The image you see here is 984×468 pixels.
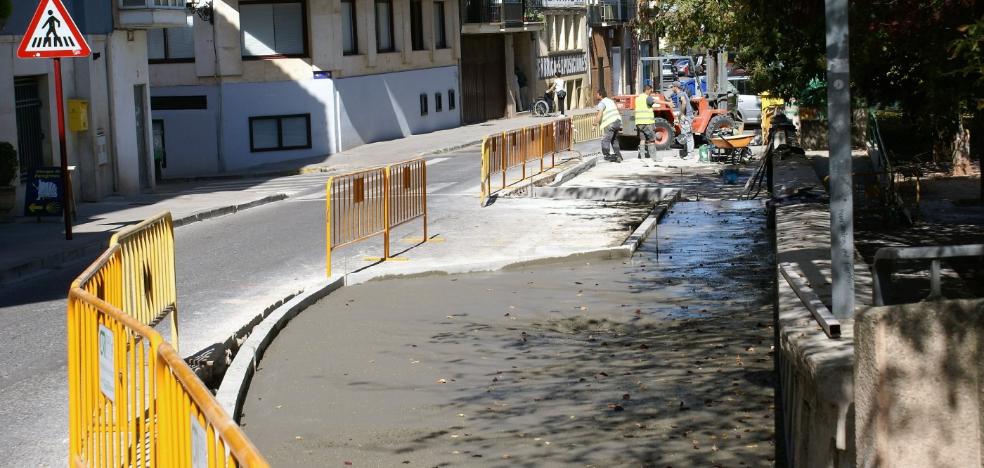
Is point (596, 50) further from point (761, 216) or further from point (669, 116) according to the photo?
point (761, 216)

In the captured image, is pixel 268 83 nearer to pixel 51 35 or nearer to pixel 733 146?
pixel 733 146

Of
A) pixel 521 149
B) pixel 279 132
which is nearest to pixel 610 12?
pixel 279 132

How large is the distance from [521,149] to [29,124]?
8564mm

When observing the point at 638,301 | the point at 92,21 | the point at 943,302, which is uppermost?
the point at 92,21

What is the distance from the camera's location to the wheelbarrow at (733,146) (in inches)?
1164

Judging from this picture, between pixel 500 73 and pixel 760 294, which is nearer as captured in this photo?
pixel 760 294

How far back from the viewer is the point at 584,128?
1697 inches

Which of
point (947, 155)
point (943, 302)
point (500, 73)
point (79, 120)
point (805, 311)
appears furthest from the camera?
point (500, 73)

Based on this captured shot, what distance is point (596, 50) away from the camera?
249 feet

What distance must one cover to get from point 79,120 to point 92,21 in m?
2.13

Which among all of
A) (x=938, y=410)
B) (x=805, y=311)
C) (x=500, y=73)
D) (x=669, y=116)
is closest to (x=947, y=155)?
(x=669, y=116)

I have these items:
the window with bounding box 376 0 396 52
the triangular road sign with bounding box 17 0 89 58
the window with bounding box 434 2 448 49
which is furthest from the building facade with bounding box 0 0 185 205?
the window with bounding box 434 2 448 49

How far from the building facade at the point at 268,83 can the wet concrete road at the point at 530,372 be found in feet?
76.5

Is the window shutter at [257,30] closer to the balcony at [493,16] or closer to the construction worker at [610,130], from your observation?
the construction worker at [610,130]
